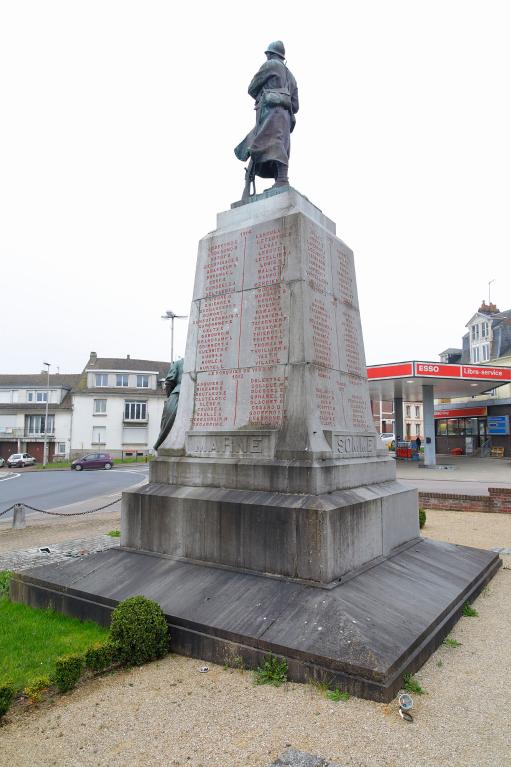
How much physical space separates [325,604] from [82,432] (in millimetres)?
50565

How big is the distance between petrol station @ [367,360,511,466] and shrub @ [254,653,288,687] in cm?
2349

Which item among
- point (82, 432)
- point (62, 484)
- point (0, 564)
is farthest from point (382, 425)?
point (0, 564)

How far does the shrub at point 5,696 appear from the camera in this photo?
3557 millimetres

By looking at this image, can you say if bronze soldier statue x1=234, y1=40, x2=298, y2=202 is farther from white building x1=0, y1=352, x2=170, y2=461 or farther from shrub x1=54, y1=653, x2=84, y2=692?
white building x1=0, y1=352, x2=170, y2=461

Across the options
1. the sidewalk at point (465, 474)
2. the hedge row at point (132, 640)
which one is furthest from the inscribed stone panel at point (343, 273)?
the sidewalk at point (465, 474)

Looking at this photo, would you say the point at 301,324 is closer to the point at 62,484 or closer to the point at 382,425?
the point at 62,484

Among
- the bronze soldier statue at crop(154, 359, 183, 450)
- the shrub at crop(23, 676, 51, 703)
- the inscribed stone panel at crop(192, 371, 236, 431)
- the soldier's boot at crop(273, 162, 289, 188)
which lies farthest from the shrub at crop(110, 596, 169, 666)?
the soldier's boot at crop(273, 162, 289, 188)

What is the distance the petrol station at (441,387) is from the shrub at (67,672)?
2420 cm

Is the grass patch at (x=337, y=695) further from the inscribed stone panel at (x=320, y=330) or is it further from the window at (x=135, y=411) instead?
the window at (x=135, y=411)

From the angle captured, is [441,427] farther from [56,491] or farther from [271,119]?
[271,119]

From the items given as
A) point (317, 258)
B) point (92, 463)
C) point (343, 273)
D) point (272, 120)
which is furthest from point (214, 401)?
point (92, 463)

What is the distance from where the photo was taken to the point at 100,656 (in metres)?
4.36

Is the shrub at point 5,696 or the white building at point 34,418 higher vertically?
the white building at point 34,418

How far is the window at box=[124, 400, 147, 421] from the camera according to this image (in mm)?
51625
